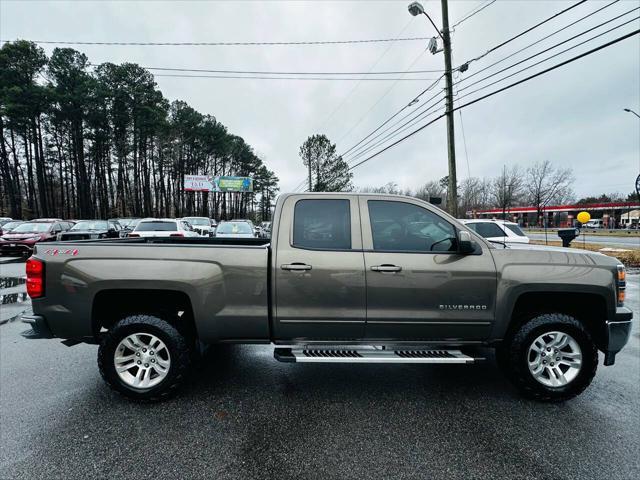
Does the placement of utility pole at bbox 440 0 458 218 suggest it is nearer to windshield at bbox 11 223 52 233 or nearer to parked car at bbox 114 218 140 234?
windshield at bbox 11 223 52 233

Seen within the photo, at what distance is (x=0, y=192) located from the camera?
123ft

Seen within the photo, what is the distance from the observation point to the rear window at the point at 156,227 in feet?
38.4

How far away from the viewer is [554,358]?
3070 millimetres

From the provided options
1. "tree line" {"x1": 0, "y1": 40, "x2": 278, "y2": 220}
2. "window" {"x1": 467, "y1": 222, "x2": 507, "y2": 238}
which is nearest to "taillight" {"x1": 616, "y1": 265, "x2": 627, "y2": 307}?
"window" {"x1": 467, "y1": 222, "x2": 507, "y2": 238}


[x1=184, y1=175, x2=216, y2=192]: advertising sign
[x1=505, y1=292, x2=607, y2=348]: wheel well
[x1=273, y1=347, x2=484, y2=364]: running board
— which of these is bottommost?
[x1=273, y1=347, x2=484, y2=364]: running board

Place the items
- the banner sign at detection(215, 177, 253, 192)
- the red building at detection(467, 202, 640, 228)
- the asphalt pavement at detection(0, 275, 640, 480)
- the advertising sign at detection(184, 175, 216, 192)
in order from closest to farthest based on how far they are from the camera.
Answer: the asphalt pavement at detection(0, 275, 640, 480) < the advertising sign at detection(184, 175, 216, 192) < the banner sign at detection(215, 177, 253, 192) < the red building at detection(467, 202, 640, 228)

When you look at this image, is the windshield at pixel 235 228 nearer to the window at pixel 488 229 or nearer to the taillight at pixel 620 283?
the window at pixel 488 229

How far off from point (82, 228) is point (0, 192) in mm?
35245

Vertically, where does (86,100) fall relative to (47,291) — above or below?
above

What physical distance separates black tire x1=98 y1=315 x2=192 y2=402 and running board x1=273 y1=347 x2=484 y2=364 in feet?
3.04

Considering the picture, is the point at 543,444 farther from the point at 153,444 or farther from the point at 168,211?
the point at 168,211

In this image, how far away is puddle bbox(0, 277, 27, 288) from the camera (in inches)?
325

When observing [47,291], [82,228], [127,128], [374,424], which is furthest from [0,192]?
[374,424]

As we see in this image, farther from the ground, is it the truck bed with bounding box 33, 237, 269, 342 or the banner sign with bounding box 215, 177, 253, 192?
the banner sign with bounding box 215, 177, 253, 192
